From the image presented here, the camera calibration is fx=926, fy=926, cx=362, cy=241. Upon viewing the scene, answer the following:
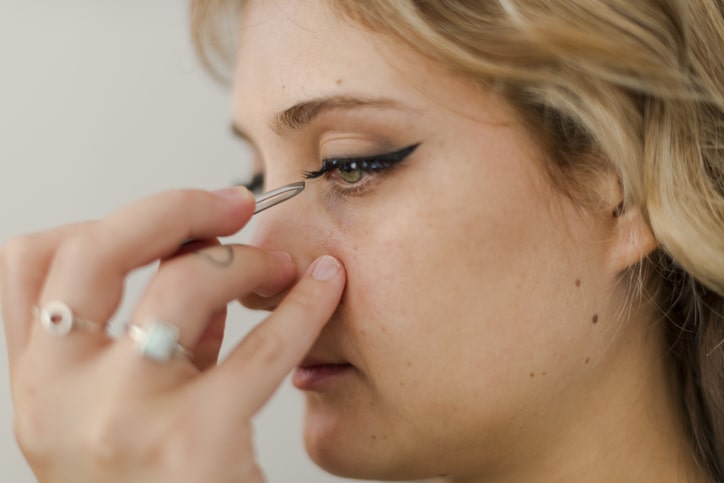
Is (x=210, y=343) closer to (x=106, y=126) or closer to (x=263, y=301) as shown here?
(x=263, y=301)

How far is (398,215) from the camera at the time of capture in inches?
37.8

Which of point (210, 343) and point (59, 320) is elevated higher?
point (59, 320)

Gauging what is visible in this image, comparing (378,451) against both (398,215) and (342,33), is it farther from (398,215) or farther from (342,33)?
(342,33)

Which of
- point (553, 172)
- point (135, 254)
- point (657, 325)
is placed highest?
point (135, 254)

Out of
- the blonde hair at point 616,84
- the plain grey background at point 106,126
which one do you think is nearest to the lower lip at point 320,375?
the blonde hair at point 616,84

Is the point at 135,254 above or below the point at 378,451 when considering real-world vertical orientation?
above

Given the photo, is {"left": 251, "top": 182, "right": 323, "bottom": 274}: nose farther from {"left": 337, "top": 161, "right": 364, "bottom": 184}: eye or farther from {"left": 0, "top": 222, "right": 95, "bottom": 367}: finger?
{"left": 0, "top": 222, "right": 95, "bottom": 367}: finger

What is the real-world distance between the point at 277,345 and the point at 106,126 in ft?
3.08

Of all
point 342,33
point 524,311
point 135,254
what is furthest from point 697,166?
point 135,254

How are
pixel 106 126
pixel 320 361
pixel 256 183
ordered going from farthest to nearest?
pixel 106 126, pixel 256 183, pixel 320 361

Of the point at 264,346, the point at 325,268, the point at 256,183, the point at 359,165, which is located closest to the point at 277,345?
the point at 264,346

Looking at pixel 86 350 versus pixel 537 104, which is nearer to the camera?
pixel 86 350

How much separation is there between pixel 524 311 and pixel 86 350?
441 millimetres

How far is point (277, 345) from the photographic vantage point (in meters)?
0.88
